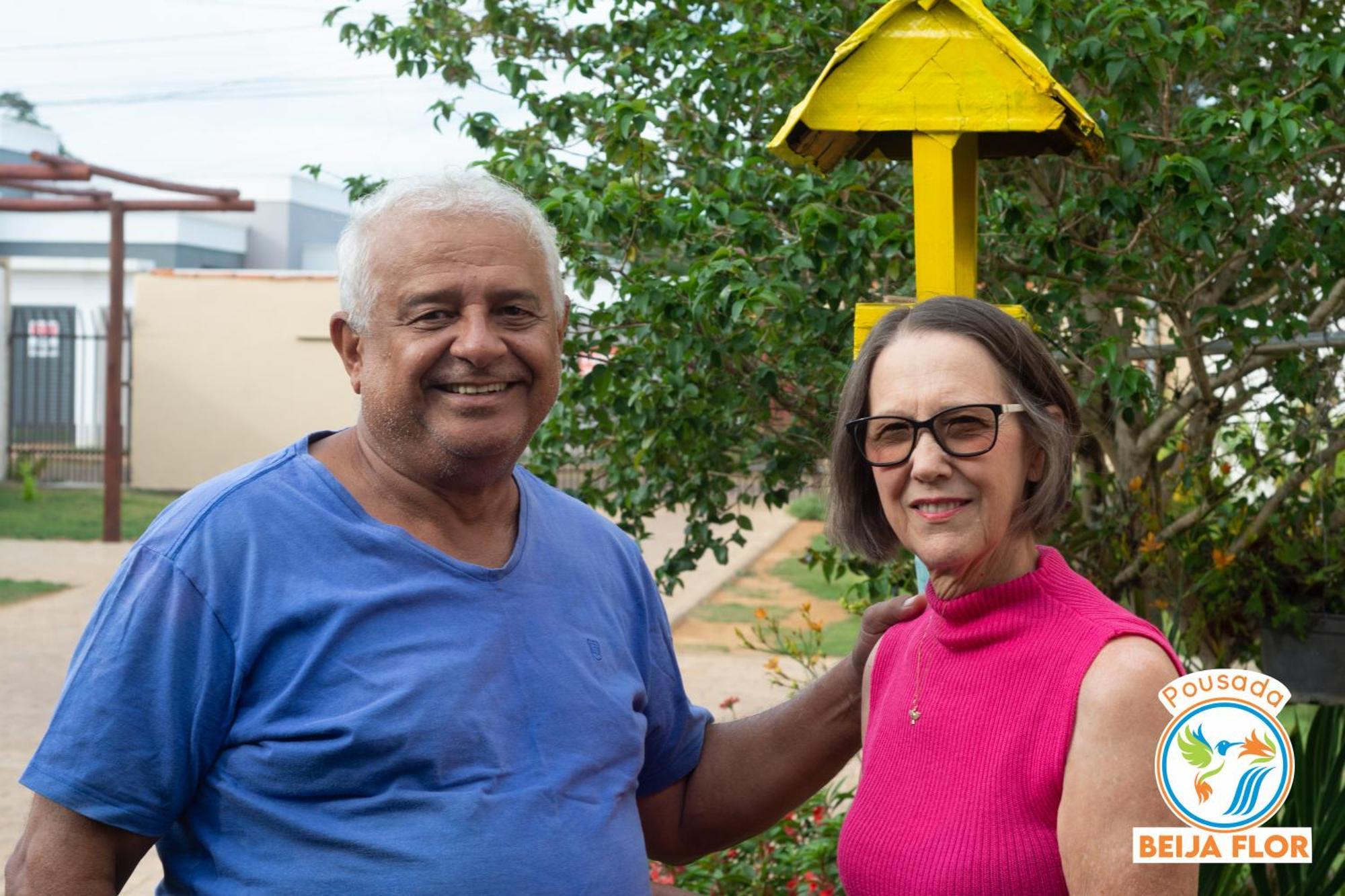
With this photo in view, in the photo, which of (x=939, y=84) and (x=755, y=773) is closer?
(x=939, y=84)

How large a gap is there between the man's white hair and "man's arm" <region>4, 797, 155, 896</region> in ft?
2.70

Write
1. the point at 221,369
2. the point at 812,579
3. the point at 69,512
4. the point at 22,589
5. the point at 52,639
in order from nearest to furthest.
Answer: the point at 52,639 < the point at 22,589 < the point at 812,579 < the point at 69,512 < the point at 221,369

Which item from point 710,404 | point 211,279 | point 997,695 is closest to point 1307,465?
point 710,404

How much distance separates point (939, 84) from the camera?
8.04 ft

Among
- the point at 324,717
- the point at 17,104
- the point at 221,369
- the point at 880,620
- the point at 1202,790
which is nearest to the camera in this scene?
the point at 1202,790

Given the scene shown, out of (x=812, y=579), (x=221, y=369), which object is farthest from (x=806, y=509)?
(x=221, y=369)

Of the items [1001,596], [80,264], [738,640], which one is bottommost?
[738,640]

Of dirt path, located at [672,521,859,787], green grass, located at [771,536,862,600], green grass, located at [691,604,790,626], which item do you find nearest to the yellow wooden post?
dirt path, located at [672,521,859,787]

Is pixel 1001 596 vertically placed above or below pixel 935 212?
below

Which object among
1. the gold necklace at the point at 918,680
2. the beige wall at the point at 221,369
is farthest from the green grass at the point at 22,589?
the gold necklace at the point at 918,680

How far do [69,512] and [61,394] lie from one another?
269 inches

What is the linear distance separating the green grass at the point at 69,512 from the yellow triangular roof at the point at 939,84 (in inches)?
516

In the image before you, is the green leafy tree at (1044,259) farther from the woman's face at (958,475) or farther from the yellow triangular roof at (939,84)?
the woman's face at (958,475)

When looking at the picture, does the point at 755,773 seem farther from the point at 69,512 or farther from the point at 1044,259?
the point at 69,512
